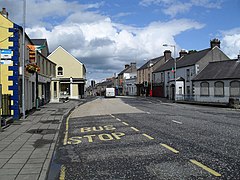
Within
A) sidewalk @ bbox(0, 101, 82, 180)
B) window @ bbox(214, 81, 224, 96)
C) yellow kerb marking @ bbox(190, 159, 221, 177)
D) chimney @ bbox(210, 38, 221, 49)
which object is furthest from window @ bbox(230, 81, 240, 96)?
yellow kerb marking @ bbox(190, 159, 221, 177)

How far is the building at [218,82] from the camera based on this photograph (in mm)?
37812

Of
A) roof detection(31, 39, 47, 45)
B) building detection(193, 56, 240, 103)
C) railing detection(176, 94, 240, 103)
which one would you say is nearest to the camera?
building detection(193, 56, 240, 103)

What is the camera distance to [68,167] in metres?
6.98

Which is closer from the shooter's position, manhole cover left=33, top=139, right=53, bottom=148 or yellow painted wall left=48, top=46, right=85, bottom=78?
manhole cover left=33, top=139, right=53, bottom=148

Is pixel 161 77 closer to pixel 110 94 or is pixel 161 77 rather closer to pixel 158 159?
pixel 110 94

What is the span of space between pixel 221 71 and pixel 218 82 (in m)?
2.27

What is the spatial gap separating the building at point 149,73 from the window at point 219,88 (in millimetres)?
30914

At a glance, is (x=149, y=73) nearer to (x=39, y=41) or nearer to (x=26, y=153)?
(x=39, y=41)

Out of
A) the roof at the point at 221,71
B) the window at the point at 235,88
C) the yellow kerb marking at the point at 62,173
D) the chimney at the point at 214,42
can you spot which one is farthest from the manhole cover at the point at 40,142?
the chimney at the point at 214,42

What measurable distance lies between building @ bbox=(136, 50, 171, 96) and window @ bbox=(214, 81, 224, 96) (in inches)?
1217

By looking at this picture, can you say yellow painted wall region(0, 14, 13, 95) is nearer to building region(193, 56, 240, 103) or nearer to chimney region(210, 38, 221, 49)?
building region(193, 56, 240, 103)

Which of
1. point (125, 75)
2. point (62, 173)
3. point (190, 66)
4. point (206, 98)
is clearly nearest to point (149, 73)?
point (190, 66)

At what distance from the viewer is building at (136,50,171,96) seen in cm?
7256

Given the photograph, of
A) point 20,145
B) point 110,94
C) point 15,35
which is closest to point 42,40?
point 110,94
